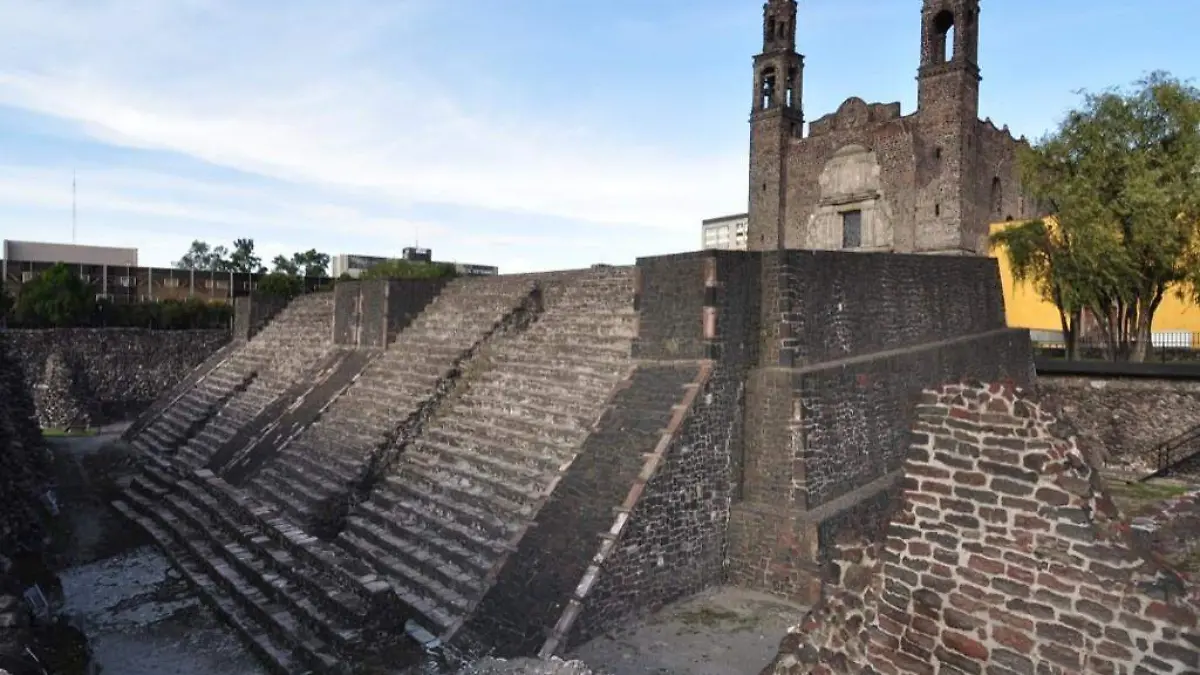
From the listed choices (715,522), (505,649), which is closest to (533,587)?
(505,649)

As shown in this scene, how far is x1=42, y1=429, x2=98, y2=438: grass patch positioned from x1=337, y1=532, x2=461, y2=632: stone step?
15.3m

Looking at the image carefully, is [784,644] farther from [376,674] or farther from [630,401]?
[630,401]

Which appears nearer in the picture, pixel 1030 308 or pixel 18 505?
pixel 18 505

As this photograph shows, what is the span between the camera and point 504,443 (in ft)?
30.3

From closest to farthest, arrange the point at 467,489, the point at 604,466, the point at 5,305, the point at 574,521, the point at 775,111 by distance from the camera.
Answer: the point at 574,521 → the point at 604,466 → the point at 467,489 → the point at 775,111 → the point at 5,305

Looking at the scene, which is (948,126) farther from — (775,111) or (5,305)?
(5,305)

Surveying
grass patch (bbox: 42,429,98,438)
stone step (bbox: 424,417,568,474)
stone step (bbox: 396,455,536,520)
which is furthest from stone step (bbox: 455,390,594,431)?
grass patch (bbox: 42,429,98,438)

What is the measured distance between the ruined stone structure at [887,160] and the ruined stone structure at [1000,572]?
1860cm

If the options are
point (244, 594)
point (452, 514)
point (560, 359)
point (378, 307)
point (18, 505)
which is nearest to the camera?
point (244, 594)

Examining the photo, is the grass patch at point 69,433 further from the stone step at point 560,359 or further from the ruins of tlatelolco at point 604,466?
the stone step at point 560,359

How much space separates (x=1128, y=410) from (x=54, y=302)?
3607 centimetres

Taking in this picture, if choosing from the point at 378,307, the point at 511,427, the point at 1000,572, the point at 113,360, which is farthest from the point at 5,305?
the point at 1000,572

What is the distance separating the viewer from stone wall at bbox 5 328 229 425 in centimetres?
2302

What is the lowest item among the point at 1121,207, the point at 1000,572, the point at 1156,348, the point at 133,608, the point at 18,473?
the point at 133,608
